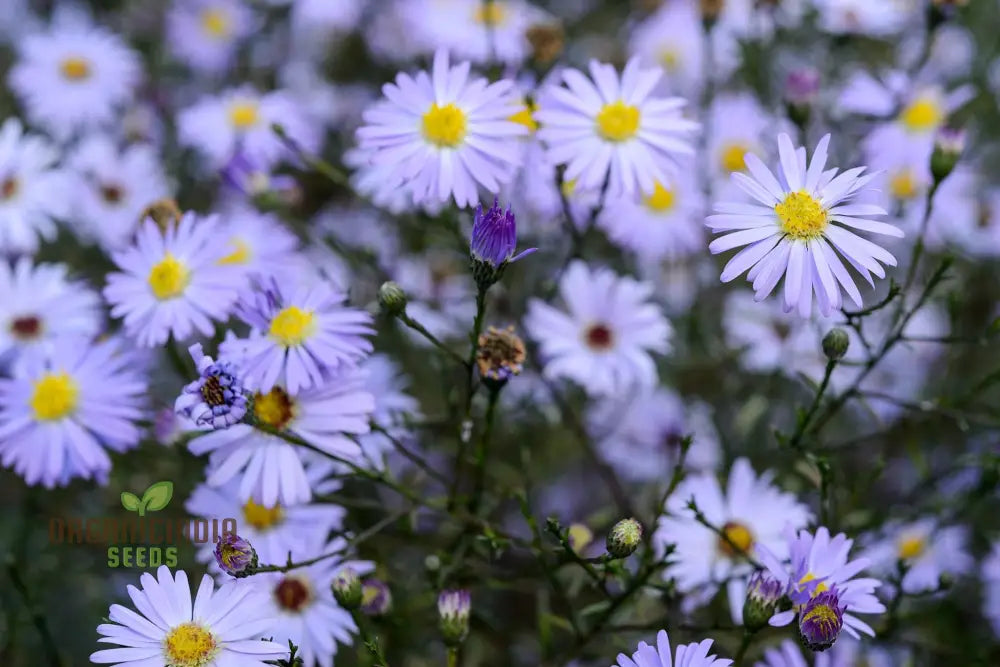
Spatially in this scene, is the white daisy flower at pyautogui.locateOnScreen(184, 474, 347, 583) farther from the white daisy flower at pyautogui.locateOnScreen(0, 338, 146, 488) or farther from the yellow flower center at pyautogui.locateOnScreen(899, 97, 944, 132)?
the yellow flower center at pyautogui.locateOnScreen(899, 97, 944, 132)

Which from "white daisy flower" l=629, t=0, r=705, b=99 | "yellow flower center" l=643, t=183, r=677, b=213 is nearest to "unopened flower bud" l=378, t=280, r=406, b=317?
"yellow flower center" l=643, t=183, r=677, b=213

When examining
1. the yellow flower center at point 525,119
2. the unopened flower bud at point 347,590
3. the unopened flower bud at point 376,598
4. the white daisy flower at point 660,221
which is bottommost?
the unopened flower bud at point 347,590

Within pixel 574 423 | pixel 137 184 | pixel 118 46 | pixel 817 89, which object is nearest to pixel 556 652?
pixel 574 423

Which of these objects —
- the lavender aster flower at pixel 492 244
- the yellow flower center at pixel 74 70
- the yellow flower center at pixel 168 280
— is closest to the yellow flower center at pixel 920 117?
the lavender aster flower at pixel 492 244

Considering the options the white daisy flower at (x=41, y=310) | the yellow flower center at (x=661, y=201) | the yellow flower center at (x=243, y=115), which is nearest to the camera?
the white daisy flower at (x=41, y=310)

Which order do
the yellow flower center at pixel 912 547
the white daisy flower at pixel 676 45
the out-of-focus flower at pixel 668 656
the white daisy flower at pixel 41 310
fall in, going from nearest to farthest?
the out-of-focus flower at pixel 668 656, the white daisy flower at pixel 41 310, the yellow flower center at pixel 912 547, the white daisy flower at pixel 676 45

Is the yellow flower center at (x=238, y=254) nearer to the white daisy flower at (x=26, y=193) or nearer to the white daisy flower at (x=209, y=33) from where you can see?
the white daisy flower at (x=26, y=193)

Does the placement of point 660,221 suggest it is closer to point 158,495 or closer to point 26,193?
point 158,495
